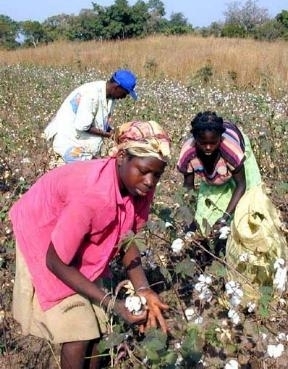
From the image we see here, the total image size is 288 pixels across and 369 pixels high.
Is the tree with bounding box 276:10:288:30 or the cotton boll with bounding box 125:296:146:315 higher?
the cotton boll with bounding box 125:296:146:315

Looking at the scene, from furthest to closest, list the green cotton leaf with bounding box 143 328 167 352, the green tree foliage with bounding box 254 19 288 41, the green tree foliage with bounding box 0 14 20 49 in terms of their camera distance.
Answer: the green tree foliage with bounding box 0 14 20 49 < the green tree foliage with bounding box 254 19 288 41 < the green cotton leaf with bounding box 143 328 167 352

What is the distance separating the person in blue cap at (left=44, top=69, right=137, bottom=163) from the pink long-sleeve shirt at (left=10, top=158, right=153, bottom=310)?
6.40 feet

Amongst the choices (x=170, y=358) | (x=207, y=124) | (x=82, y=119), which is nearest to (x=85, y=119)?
(x=82, y=119)

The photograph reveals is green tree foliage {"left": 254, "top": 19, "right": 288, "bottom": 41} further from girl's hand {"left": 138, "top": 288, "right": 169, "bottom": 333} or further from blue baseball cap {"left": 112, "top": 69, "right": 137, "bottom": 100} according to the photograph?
girl's hand {"left": 138, "top": 288, "right": 169, "bottom": 333}

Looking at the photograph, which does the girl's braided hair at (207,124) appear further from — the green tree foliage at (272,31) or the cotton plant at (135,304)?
the green tree foliage at (272,31)

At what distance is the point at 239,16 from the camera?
4122 centimetres

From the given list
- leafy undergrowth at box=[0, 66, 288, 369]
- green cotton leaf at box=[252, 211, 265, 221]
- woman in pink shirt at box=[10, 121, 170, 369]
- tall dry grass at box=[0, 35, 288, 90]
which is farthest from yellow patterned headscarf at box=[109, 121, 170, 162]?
tall dry grass at box=[0, 35, 288, 90]

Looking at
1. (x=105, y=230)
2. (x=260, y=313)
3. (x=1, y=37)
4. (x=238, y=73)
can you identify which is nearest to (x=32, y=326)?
(x=105, y=230)

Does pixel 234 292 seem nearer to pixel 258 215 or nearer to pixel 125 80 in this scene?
pixel 258 215

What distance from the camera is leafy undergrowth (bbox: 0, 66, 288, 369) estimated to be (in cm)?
193

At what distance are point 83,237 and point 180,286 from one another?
4.39ft

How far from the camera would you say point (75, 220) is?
5.97 ft

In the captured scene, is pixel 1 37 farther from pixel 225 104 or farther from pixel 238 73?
pixel 225 104

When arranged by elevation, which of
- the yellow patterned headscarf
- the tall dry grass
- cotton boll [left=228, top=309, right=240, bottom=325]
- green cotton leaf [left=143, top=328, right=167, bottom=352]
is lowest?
the tall dry grass
